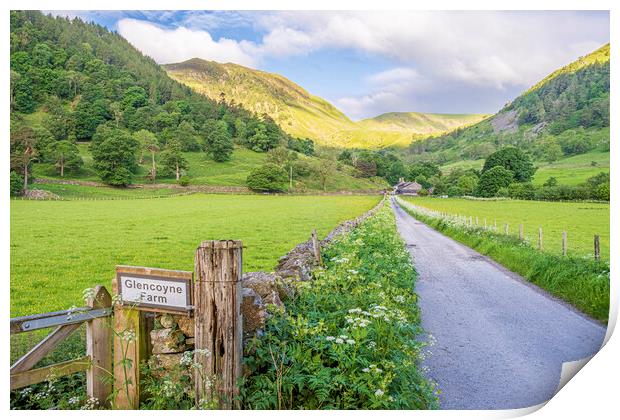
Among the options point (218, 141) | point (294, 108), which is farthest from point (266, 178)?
point (294, 108)

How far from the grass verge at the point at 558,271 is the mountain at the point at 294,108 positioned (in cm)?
341

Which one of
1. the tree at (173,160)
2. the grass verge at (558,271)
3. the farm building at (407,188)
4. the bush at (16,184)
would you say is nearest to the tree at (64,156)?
the bush at (16,184)

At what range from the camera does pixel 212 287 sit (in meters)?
3.35

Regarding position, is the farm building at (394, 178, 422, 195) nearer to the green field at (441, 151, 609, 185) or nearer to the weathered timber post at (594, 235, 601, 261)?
the green field at (441, 151, 609, 185)

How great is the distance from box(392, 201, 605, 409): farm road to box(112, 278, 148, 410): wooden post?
283cm

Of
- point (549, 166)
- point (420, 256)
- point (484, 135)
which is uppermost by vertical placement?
point (484, 135)

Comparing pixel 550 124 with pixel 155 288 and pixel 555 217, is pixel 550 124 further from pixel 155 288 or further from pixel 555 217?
pixel 155 288

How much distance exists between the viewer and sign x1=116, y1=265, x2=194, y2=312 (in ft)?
11.3

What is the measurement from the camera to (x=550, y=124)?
8.88m

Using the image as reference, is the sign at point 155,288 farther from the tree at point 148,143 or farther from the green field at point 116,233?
the tree at point 148,143

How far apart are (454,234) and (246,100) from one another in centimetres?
1408

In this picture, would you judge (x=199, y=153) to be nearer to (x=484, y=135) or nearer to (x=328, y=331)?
(x=328, y=331)

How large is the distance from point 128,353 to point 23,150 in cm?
305

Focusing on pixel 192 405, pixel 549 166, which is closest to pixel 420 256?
pixel 549 166
